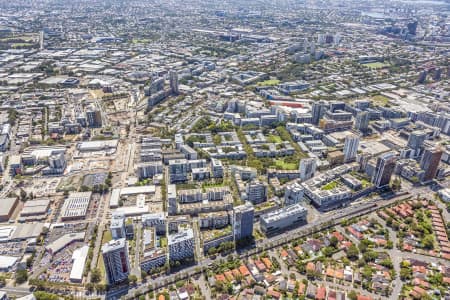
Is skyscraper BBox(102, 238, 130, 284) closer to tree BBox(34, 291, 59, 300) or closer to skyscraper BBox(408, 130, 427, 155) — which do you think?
tree BBox(34, 291, 59, 300)

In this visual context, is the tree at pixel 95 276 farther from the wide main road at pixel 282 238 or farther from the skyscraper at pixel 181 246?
the skyscraper at pixel 181 246

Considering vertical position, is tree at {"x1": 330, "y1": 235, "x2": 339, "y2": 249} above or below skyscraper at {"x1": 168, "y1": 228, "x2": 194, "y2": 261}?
below

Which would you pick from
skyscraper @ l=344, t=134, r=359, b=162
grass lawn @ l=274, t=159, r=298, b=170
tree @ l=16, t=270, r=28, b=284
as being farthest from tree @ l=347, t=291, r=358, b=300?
tree @ l=16, t=270, r=28, b=284

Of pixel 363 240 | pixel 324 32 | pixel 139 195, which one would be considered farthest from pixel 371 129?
pixel 324 32

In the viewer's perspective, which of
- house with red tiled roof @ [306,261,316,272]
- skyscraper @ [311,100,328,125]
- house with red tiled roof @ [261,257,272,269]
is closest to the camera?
house with red tiled roof @ [306,261,316,272]

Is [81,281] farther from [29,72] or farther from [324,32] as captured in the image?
Answer: [324,32]

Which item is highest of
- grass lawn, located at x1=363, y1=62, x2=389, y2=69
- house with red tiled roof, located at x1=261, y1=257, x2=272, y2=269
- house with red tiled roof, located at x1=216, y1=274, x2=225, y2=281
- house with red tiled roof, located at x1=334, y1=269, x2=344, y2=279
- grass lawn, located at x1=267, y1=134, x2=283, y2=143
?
grass lawn, located at x1=363, y1=62, x2=389, y2=69

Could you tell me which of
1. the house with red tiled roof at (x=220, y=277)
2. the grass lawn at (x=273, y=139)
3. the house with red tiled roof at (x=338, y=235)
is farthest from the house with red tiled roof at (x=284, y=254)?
the grass lawn at (x=273, y=139)
